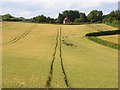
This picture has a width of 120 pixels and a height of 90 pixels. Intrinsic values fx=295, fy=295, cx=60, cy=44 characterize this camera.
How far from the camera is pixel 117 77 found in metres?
19.4

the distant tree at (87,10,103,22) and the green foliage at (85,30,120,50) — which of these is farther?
the distant tree at (87,10,103,22)

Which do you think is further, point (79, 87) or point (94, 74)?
point (94, 74)

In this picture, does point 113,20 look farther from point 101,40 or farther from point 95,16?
point 95,16

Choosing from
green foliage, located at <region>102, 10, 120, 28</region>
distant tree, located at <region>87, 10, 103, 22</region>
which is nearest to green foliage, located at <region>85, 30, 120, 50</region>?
green foliage, located at <region>102, 10, 120, 28</region>

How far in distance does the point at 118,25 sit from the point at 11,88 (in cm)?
7087

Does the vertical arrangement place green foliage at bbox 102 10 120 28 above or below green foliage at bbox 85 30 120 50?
above

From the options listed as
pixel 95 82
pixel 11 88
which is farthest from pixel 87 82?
pixel 11 88

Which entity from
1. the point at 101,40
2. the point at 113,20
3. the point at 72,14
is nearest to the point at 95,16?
the point at 72,14

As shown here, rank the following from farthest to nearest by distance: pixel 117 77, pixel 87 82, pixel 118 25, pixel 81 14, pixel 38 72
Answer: pixel 81 14, pixel 118 25, pixel 117 77, pixel 38 72, pixel 87 82

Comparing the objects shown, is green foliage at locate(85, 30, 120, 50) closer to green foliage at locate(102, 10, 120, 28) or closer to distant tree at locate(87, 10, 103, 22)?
green foliage at locate(102, 10, 120, 28)

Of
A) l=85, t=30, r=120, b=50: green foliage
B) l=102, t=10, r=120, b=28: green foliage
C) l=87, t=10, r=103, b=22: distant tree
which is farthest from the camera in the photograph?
l=87, t=10, r=103, b=22: distant tree

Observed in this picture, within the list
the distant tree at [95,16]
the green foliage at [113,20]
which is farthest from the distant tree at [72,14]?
the green foliage at [113,20]

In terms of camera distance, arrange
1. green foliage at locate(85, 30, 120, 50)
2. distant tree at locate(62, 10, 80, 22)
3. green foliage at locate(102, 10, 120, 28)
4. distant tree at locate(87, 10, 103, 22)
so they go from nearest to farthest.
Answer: green foliage at locate(85, 30, 120, 50) < green foliage at locate(102, 10, 120, 28) < distant tree at locate(87, 10, 103, 22) < distant tree at locate(62, 10, 80, 22)

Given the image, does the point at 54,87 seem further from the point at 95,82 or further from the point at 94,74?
the point at 94,74
